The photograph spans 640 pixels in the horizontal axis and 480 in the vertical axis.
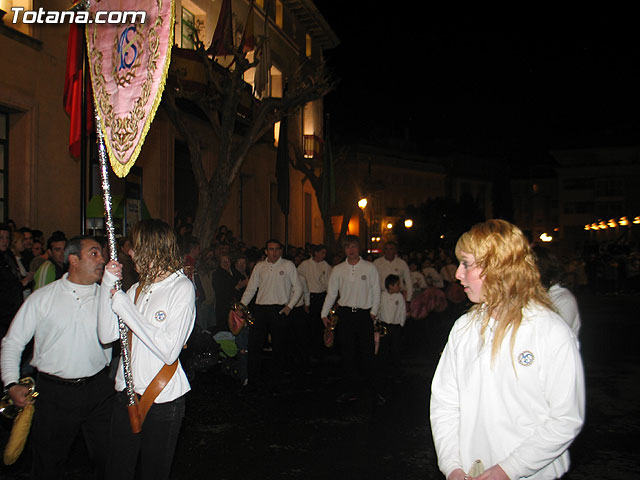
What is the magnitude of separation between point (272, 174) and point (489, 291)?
2330 centimetres

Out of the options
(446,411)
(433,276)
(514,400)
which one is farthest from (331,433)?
(433,276)

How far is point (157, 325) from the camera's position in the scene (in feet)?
11.4

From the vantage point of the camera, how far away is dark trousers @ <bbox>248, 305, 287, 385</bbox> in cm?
935

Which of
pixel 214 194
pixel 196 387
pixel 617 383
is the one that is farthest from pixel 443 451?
pixel 214 194

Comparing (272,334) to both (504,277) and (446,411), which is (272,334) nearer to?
(446,411)

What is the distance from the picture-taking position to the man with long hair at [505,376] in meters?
2.39

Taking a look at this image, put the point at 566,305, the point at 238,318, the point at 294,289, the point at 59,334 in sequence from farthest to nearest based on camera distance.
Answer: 1. the point at 294,289
2. the point at 238,318
3. the point at 566,305
4. the point at 59,334

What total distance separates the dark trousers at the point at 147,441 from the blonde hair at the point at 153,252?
692 millimetres

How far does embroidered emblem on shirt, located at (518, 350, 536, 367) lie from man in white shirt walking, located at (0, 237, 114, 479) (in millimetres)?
2879

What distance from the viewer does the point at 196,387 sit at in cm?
873

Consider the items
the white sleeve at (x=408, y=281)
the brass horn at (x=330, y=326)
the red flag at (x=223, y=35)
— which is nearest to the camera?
the brass horn at (x=330, y=326)

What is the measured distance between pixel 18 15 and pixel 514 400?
1209 centimetres

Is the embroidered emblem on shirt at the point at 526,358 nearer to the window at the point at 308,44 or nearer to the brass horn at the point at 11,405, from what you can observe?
the brass horn at the point at 11,405

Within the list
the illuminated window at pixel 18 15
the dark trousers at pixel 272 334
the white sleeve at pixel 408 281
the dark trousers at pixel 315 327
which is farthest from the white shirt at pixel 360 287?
the illuminated window at pixel 18 15
